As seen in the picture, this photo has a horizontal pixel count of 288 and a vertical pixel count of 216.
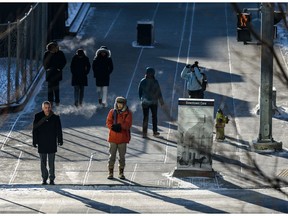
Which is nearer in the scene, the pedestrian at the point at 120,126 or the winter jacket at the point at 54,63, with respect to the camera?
the pedestrian at the point at 120,126

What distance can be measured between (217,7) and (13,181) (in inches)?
709

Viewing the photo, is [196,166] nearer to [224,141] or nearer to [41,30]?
[224,141]

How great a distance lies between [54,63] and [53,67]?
0.18 m

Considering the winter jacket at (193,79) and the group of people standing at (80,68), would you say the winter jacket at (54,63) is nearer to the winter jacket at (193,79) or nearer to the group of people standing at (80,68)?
the group of people standing at (80,68)

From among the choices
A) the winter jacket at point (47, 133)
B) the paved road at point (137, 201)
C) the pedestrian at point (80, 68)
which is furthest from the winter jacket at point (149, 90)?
the winter jacket at point (47, 133)

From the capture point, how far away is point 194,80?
68.4 feet

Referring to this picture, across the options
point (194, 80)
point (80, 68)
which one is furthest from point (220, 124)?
point (80, 68)

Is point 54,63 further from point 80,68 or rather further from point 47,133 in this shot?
point 47,133

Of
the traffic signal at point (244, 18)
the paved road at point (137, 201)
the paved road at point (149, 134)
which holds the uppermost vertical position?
the traffic signal at point (244, 18)

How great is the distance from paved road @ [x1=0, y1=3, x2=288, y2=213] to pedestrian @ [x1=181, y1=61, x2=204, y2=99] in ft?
2.28

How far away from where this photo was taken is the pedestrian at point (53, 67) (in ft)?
71.9

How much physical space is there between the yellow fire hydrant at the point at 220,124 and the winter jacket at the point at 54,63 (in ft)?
13.0

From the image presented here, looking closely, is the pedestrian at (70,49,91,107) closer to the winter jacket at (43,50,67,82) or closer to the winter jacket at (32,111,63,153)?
the winter jacket at (43,50,67,82)

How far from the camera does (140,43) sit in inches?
1121
